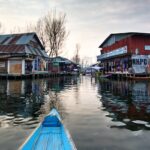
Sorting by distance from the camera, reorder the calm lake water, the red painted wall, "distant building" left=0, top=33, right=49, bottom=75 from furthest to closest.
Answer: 1. "distant building" left=0, top=33, right=49, bottom=75
2. the red painted wall
3. the calm lake water

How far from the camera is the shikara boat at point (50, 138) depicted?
5.15 metres

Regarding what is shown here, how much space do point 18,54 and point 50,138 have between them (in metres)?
34.8

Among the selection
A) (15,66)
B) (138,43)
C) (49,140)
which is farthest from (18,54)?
(49,140)

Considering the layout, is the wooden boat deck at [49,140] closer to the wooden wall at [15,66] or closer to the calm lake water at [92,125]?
the calm lake water at [92,125]

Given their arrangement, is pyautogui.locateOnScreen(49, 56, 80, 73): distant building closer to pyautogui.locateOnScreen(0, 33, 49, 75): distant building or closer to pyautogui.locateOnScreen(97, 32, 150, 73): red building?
pyautogui.locateOnScreen(0, 33, 49, 75): distant building

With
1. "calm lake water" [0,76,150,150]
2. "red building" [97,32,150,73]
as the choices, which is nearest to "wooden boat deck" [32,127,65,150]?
"calm lake water" [0,76,150,150]

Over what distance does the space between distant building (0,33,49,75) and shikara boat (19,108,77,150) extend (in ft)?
110

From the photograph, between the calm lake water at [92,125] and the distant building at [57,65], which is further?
the distant building at [57,65]

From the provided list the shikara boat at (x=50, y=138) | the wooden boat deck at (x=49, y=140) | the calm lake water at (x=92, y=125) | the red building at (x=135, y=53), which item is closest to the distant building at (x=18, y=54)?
the red building at (x=135, y=53)

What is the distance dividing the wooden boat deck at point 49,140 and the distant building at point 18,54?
1332 inches

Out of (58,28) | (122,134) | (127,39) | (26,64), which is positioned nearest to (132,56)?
(127,39)

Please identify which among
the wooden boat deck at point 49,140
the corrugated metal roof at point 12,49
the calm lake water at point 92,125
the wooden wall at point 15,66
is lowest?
the calm lake water at point 92,125

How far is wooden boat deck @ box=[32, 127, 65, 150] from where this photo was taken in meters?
5.22

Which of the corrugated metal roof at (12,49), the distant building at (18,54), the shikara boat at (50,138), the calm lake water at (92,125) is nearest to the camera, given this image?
the shikara boat at (50,138)
